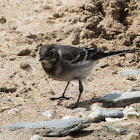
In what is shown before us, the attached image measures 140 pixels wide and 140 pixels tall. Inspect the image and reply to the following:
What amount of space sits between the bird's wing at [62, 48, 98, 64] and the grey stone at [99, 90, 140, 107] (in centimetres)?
91

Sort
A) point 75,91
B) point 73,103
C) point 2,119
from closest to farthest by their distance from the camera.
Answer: point 2,119
point 73,103
point 75,91

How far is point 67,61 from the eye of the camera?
330 inches

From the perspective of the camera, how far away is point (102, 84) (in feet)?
29.5

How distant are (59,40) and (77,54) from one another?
55.8 inches

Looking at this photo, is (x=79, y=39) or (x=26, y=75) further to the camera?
(x=79, y=39)

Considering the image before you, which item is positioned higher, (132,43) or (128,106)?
(132,43)

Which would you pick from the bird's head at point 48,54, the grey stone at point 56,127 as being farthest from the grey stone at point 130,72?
the grey stone at point 56,127

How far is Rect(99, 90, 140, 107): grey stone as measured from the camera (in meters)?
7.83

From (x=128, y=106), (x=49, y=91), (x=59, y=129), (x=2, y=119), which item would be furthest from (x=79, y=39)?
(x=59, y=129)

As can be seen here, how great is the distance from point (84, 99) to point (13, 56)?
1.80 metres

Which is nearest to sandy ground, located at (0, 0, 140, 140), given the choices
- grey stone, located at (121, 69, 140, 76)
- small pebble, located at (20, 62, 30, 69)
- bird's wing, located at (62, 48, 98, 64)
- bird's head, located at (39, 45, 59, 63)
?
small pebble, located at (20, 62, 30, 69)

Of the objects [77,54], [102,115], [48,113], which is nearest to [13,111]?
[48,113]

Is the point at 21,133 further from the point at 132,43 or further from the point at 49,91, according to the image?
the point at 132,43

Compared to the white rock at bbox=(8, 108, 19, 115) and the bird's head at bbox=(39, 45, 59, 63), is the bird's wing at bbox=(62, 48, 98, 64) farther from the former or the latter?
the white rock at bbox=(8, 108, 19, 115)
